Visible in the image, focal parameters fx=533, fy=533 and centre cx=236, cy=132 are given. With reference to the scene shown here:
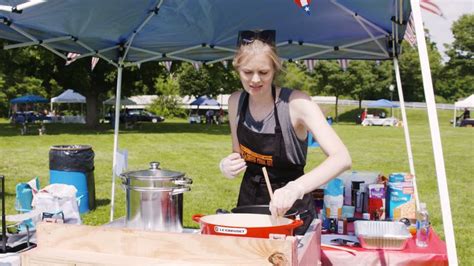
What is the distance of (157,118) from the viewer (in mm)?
37781

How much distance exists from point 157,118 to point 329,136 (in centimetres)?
3637

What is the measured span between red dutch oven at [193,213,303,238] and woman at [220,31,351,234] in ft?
0.47

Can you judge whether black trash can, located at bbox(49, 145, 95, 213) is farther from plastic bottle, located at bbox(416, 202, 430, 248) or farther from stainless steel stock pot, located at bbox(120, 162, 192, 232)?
stainless steel stock pot, located at bbox(120, 162, 192, 232)

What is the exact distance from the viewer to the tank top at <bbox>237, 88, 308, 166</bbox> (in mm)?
2225

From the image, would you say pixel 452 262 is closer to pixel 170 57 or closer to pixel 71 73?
pixel 170 57

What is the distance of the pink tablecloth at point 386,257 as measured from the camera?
284 centimetres

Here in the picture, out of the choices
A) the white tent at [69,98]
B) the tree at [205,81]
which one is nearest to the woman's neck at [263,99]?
the tree at [205,81]

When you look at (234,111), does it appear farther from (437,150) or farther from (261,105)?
(437,150)

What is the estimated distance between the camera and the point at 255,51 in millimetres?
Answer: 2023

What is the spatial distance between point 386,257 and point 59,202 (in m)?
2.13

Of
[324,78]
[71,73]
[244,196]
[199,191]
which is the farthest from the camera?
[324,78]

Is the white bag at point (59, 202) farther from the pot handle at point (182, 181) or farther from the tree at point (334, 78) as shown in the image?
the tree at point (334, 78)

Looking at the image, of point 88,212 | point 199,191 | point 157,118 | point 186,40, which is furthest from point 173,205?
point 157,118

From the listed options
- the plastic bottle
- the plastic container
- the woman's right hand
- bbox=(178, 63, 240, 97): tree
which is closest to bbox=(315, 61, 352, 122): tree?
bbox=(178, 63, 240, 97): tree
